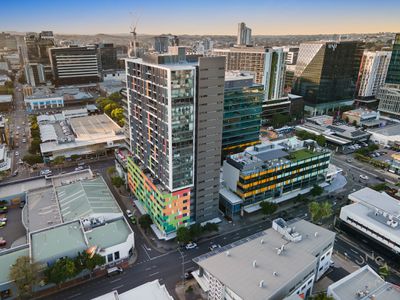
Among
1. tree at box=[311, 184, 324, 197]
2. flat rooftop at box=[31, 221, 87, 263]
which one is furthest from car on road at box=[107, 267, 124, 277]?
tree at box=[311, 184, 324, 197]

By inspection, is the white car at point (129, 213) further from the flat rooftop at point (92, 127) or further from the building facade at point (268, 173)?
the flat rooftop at point (92, 127)

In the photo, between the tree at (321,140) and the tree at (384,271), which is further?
the tree at (321,140)

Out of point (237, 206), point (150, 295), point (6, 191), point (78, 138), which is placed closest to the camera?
point (150, 295)

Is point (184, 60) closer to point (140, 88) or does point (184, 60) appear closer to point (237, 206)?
point (140, 88)

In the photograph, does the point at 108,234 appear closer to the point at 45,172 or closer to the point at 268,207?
the point at 268,207

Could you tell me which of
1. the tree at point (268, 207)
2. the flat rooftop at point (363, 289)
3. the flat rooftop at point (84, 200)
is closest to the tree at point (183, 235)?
the flat rooftop at point (84, 200)

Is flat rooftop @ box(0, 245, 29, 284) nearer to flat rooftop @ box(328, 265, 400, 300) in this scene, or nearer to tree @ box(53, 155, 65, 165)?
tree @ box(53, 155, 65, 165)

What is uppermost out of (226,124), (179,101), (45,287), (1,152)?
(179,101)

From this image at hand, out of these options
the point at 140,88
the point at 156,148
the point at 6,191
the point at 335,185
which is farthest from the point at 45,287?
the point at 335,185
